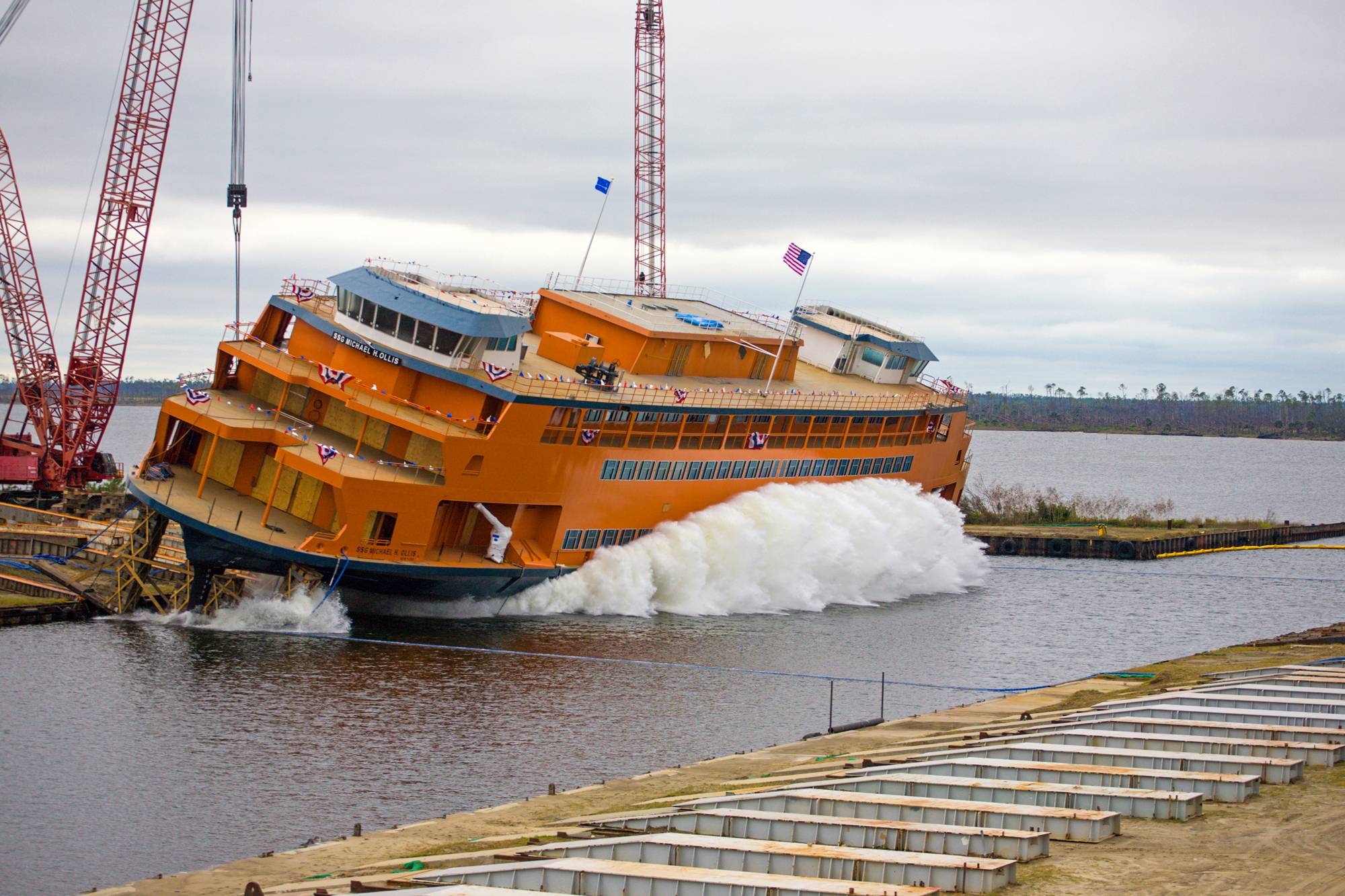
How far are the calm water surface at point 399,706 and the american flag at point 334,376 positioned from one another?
7205 millimetres

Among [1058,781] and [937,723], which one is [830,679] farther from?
[1058,781]

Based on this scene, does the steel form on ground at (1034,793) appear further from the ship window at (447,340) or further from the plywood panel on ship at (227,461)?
the plywood panel on ship at (227,461)

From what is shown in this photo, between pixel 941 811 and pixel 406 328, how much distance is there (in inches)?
1152

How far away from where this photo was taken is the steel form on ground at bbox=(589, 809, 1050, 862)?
58.2 ft

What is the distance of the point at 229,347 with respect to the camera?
4688 centimetres

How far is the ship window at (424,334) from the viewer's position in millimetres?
44969

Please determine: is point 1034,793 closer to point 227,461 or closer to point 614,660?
point 614,660

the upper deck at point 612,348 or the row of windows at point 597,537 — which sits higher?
the upper deck at point 612,348

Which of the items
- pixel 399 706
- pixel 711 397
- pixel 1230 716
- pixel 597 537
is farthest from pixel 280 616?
pixel 1230 716

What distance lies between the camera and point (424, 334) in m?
45.1

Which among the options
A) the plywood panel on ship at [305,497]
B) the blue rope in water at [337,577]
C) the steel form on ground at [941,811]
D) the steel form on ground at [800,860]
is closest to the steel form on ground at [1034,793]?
the steel form on ground at [941,811]

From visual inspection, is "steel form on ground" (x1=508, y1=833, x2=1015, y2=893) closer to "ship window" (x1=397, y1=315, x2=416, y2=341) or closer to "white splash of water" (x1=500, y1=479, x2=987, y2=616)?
"ship window" (x1=397, y1=315, x2=416, y2=341)

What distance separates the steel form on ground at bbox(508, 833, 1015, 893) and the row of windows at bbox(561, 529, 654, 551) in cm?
2915

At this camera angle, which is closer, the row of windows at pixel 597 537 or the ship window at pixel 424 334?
the ship window at pixel 424 334
